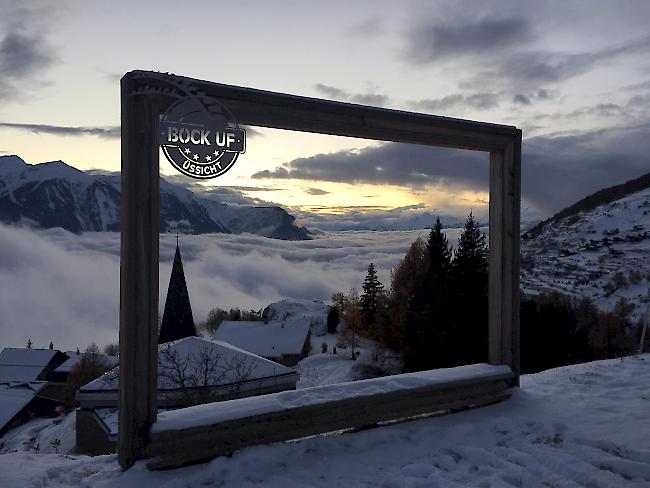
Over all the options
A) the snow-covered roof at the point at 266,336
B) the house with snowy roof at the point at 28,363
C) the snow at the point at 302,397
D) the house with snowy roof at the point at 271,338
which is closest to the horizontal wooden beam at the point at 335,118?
the snow at the point at 302,397

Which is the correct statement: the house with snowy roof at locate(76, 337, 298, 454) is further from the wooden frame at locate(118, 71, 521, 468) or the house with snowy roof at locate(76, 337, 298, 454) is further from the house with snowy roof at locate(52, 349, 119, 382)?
the house with snowy roof at locate(52, 349, 119, 382)

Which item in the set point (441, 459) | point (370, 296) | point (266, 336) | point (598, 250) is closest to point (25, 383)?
point (266, 336)

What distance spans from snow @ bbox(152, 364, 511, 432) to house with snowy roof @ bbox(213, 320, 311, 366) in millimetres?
33684

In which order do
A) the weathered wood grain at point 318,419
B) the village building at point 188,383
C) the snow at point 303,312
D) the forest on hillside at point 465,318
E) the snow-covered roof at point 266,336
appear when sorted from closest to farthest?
1. the weathered wood grain at point 318,419
2. the village building at point 188,383
3. the forest on hillside at point 465,318
4. the snow-covered roof at point 266,336
5. the snow at point 303,312

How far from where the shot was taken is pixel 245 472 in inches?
132

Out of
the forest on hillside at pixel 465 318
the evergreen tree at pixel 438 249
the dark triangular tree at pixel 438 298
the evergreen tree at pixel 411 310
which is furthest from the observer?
the evergreen tree at pixel 438 249

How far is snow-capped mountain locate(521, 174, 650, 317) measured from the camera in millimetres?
33406

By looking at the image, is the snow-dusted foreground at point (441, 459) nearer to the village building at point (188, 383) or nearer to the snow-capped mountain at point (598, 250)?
the village building at point (188, 383)

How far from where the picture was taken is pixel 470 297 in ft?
74.3

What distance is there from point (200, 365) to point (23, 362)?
128 ft

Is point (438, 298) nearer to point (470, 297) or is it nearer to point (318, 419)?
point (470, 297)

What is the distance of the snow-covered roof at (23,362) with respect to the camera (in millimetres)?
42344

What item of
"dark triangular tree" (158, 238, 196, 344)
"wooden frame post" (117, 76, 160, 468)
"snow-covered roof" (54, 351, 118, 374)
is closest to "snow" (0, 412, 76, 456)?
"dark triangular tree" (158, 238, 196, 344)

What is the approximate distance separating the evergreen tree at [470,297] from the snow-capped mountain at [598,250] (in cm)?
882
